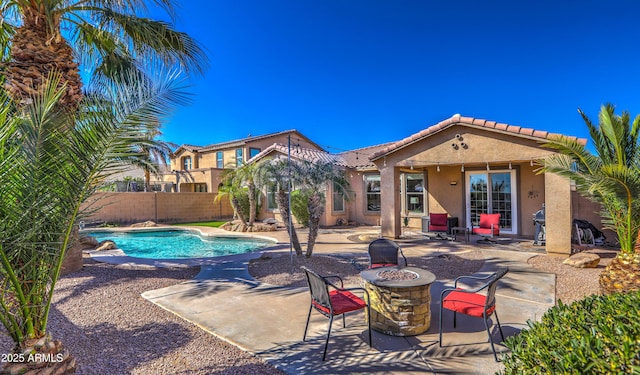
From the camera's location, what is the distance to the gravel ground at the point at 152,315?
4.05 metres

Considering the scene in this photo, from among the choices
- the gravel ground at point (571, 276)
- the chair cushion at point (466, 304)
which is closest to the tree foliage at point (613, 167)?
the gravel ground at point (571, 276)

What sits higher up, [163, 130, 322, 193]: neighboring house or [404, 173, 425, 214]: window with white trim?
[163, 130, 322, 193]: neighboring house

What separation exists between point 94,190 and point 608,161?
970 cm

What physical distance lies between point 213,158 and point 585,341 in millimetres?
34625

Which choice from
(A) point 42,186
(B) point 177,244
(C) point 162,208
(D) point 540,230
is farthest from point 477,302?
(C) point 162,208

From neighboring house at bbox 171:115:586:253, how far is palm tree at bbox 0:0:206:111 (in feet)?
14.4

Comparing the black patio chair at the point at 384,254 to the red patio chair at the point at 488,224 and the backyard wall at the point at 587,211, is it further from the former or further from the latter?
the backyard wall at the point at 587,211

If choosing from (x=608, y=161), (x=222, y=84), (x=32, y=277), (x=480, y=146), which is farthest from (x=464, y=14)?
(x=32, y=277)

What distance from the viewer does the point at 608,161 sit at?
7113mm

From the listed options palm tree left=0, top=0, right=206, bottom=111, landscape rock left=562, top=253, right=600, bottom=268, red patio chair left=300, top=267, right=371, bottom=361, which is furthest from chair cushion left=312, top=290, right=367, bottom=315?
landscape rock left=562, top=253, right=600, bottom=268

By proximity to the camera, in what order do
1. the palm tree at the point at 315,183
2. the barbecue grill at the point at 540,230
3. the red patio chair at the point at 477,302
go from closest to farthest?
the red patio chair at the point at 477,302
the palm tree at the point at 315,183
the barbecue grill at the point at 540,230

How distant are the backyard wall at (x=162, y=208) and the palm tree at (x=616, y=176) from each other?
24182 millimetres

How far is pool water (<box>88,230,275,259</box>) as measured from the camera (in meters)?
14.4

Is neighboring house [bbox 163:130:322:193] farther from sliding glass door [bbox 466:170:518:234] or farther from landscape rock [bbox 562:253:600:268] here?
landscape rock [bbox 562:253:600:268]
